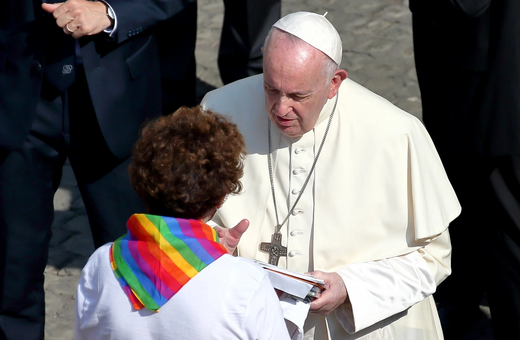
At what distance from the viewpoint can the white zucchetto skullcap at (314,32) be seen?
99.0 inches

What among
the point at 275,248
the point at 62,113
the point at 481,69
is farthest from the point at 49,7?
the point at 481,69

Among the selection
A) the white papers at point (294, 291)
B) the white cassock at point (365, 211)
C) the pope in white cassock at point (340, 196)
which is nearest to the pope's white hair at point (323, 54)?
the pope in white cassock at point (340, 196)

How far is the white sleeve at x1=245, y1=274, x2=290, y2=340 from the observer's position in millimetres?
1826

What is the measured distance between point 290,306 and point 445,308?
6.47 ft

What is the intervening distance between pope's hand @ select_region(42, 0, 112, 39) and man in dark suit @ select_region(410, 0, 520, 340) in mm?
1540


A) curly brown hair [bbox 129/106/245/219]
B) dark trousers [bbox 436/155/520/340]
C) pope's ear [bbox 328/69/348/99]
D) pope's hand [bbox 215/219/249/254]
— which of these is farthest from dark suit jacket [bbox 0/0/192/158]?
dark trousers [bbox 436/155/520/340]

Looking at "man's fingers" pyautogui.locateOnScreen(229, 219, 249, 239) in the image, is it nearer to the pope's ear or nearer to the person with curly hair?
the person with curly hair

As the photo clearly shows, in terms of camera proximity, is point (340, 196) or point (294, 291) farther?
point (340, 196)

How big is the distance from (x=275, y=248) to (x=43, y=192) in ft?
4.06

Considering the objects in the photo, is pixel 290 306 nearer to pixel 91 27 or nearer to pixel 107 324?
pixel 107 324

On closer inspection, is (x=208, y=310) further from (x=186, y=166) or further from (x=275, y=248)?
(x=275, y=248)

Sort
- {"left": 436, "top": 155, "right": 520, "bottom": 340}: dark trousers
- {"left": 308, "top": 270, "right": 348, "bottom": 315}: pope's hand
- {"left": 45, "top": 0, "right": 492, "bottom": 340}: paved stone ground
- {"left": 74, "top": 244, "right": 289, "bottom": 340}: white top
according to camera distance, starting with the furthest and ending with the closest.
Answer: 1. {"left": 45, "top": 0, "right": 492, "bottom": 340}: paved stone ground
2. {"left": 436, "top": 155, "right": 520, "bottom": 340}: dark trousers
3. {"left": 308, "top": 270, "right": 348, "bottom": 315}: pope's hand
4. {"left": 74, "top": 244, "right": 289, "bottom": 340}: white top

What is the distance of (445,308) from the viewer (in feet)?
13.2

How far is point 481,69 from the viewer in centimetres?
332
